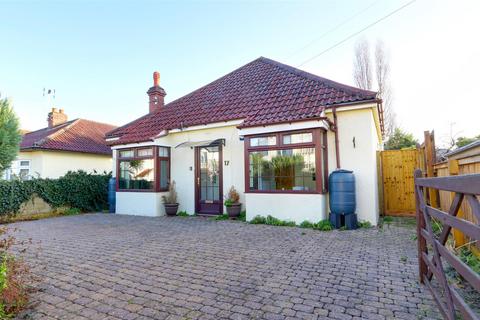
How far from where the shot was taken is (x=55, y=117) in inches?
741

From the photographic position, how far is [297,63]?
12.0 m

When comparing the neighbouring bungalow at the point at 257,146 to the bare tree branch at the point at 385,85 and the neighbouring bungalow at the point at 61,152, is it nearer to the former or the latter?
the neighbouring bungalow at the point at 61,152

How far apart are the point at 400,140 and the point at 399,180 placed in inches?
431

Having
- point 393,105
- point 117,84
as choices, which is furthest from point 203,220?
point 393,105

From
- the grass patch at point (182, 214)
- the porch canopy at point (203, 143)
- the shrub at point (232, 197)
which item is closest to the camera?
the shrub at point (232, 197)

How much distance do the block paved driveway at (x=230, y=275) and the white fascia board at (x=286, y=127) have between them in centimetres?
277

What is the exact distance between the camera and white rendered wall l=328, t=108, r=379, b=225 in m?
7.43

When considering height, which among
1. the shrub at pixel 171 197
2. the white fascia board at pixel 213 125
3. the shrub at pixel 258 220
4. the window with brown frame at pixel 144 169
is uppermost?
the white fascia board at pixel 213 125

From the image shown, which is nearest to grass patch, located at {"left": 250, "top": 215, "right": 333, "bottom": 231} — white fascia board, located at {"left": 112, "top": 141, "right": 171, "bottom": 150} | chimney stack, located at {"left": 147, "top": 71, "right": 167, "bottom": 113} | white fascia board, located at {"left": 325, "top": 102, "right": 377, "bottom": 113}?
white fascia board, located at {"left": 325, "top": 102, "right": 377, "bottom": 113}

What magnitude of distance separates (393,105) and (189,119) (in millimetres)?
15318

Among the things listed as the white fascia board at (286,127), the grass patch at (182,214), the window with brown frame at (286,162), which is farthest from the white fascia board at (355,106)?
the grass patch at (182,214)

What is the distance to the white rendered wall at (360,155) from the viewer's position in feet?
24.4

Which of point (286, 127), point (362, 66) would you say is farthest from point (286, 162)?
point (362, 66)

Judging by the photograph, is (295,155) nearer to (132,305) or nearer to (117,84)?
(132,305)
